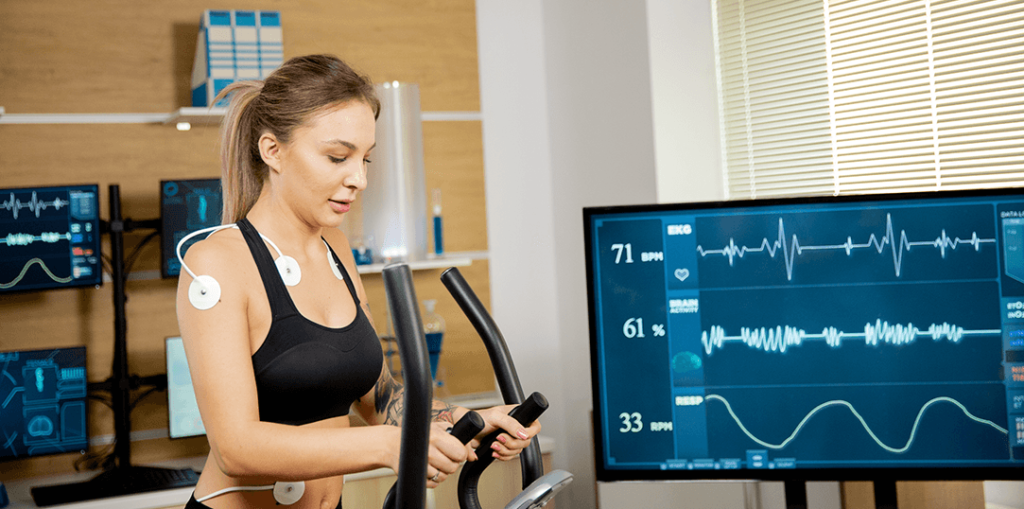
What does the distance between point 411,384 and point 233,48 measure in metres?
2.01

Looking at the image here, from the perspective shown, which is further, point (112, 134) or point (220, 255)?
point (112, 134)

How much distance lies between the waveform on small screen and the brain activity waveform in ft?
5.91

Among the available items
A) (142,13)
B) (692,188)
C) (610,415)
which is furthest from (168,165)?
(610,415)

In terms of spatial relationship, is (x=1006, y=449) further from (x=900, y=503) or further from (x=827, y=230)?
(x=900, y=503)

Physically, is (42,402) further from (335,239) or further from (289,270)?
(289,270)

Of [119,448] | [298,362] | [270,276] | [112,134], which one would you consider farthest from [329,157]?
[112,134]

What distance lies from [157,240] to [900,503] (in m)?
2.15

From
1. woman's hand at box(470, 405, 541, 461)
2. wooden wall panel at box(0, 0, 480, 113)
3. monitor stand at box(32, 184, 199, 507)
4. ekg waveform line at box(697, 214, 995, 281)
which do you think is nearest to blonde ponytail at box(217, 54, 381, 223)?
woman's hand at box(470, 405, 541, 461)

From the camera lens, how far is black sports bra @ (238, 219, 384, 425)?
3.81 ft

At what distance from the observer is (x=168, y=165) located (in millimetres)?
2617

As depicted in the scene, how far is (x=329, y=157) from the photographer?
121 centimetres

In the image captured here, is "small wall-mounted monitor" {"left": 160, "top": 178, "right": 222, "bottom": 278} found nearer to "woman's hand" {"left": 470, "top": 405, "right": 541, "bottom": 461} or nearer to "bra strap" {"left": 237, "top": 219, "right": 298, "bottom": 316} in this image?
"bra strap" {"left": 237, "top": 219, "right": 298, "bottom": 316}

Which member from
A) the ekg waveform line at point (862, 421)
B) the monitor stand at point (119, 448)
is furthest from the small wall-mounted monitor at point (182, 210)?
the ekg waveform line at point (862, 421)

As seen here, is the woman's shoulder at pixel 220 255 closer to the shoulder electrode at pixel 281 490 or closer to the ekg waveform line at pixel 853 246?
the shoulder electrode at pixel 281 490
